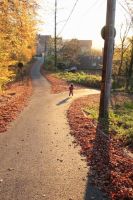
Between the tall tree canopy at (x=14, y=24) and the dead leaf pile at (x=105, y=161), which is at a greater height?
the tall tree canopy at (x=14, y=24)

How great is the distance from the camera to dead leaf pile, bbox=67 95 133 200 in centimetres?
771

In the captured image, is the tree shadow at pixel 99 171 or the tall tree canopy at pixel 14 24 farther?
the tall tree canopy at pixel 14 24

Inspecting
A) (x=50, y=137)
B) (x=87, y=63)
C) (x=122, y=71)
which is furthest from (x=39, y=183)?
(x=87, y=63)

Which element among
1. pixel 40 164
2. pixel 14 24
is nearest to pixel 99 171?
pixel 40 164

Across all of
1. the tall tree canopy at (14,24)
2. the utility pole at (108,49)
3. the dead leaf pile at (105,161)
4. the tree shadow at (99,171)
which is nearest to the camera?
the tree shadow at (99,171)

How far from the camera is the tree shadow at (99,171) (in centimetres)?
746

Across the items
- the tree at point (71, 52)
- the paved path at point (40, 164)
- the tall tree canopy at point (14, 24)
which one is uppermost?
the tall tree canopy at point (14, 24)

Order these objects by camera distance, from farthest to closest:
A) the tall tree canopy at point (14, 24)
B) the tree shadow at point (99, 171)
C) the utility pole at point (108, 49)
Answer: the utility pole at point (108, 49) < the tall tree canopy at point (14, 24) < the tree shadow at point (99, 171)

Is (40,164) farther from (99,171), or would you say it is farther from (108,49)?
(108,49)

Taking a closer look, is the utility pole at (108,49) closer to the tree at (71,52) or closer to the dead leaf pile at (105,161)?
the dead leaf pile at (105,161)

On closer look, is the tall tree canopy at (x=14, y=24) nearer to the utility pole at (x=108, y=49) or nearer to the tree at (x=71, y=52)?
the utility pole at (x=108, y=49)

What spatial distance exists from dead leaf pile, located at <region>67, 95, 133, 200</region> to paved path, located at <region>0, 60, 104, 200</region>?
28 centimetres

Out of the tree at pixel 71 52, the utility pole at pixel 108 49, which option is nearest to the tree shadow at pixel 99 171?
the utility pole at pixel 108 49

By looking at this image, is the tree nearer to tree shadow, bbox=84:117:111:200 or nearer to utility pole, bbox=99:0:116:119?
utility pole, bbox=99:0:116:119
